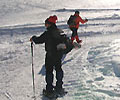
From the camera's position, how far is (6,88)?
662cm

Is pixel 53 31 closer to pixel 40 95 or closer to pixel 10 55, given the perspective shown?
pixel 40 95

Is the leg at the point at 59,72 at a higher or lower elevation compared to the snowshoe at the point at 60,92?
higher

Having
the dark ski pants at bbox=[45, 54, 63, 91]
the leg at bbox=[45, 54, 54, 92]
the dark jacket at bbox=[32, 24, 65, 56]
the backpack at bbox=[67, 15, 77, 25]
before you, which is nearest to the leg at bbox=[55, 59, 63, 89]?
the dark ski pants at bbox=[45, 54, 63, 91]

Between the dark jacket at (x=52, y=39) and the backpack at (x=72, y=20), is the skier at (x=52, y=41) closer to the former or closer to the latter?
the dark jacket at (x=52, y=39)

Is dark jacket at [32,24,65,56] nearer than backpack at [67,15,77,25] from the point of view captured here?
Yes

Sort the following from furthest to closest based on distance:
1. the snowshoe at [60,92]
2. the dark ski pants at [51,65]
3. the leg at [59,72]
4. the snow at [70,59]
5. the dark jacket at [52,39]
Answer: the snow at [70,59] → the snowshoe at [60,92] → the leg at [59,72] → the dark ski pants at [51,65] → the dark jacket at [52,39]

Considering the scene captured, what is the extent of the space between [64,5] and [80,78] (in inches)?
509

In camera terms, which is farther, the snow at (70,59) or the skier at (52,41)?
the snow at (70,59)

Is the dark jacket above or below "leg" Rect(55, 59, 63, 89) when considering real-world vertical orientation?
above

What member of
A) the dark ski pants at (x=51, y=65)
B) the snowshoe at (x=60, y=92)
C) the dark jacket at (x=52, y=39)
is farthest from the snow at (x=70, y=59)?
the dark jacket at (x=52, y=39)

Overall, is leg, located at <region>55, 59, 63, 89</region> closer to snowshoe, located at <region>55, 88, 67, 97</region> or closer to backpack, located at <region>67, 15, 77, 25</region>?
snowshoe, located at <region>55, 88, 67, 97</region>

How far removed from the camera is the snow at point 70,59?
6.37m

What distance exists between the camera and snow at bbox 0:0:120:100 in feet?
20.9

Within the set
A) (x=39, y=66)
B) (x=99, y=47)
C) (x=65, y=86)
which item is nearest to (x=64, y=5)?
(x=99, y=47)
